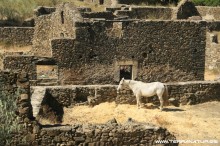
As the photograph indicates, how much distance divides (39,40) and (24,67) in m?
3.95

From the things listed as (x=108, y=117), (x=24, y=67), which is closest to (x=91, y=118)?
(x=108, y=117)

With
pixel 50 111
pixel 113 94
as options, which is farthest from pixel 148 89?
pixel 50 111

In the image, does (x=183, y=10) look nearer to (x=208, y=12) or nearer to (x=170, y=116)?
(x=208, y=12)

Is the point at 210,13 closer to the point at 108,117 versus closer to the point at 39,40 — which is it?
the point at 39,40

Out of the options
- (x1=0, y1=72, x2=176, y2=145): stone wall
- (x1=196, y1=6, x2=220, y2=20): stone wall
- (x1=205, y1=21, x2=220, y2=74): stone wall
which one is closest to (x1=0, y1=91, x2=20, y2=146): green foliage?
(x1=0, y1=72, x2=176, y2=145): stone wall

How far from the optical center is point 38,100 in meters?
12.4

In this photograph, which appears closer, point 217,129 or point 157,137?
point 157,137

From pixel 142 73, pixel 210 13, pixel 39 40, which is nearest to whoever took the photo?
pixel 142 73

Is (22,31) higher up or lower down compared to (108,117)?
higher up

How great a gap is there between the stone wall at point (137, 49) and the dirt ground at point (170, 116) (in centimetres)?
473

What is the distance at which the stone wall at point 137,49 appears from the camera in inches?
701

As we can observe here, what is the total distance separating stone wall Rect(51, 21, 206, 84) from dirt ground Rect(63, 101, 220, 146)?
473 cm

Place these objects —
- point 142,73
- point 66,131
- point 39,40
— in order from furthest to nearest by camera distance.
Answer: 1. point 39,40
2. point 142,73
3. point 66,131

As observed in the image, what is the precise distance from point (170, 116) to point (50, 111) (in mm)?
3045
